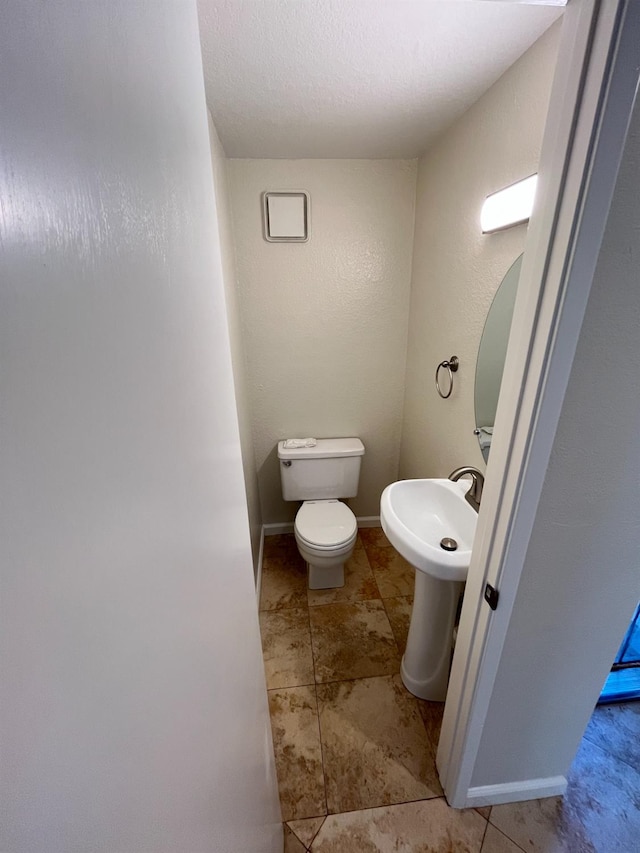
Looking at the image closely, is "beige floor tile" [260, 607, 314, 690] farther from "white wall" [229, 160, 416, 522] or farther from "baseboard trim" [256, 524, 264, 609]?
"white wall" [229, 160, 416, 522]

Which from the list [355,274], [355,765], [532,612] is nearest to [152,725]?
[532,612]

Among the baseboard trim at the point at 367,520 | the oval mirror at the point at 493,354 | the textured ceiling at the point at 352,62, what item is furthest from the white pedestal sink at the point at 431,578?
the textured ceiling at the point at 352,62

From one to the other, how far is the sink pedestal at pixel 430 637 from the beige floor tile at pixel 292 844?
617mm

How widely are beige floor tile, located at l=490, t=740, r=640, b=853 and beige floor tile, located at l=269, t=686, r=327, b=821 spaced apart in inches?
22.6

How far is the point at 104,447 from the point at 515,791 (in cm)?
165

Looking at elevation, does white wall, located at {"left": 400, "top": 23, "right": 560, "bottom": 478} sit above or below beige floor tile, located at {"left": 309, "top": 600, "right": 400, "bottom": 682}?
above

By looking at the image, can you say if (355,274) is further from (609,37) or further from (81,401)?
(81,401)

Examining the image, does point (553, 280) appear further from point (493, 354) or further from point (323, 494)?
point (323, 494)

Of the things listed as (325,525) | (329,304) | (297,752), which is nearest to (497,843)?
(297,752)

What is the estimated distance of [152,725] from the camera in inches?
12.6

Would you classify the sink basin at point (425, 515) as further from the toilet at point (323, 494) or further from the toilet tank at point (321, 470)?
the toilet tank at point (321, 470)

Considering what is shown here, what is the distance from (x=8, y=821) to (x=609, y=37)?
3.26ft

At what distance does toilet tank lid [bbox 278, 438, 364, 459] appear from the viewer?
206cm

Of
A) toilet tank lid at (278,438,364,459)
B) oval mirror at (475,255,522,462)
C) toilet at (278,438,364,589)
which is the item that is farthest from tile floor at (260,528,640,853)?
oval mirror at (475,255,522,462)
